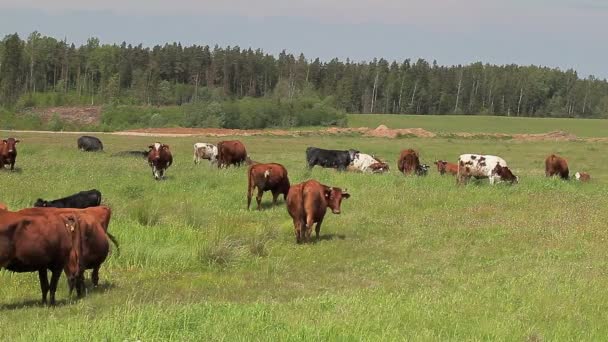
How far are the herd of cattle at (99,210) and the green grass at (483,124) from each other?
64036 mm

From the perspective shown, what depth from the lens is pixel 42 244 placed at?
31.8 feet

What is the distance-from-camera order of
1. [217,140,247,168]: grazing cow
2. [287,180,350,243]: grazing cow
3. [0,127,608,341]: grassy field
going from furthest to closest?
1. [217,140,247,168]: grazing cow
2. [287,180,350,243]: grazing cow
3. [0,127,608,341]: grassy field

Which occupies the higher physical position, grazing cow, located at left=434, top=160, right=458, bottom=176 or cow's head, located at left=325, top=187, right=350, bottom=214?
cow's head, located at left=325, top=187, right=350, bottom=214

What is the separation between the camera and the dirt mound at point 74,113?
301 feet

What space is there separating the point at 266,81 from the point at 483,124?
159 ft

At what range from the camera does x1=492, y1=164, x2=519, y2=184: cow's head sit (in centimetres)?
2492

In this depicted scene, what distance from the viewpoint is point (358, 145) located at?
173ft

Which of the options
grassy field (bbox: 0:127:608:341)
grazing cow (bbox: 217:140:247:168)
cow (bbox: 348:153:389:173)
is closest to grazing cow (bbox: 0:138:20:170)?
grassy field (bbox: 0:127:608:341)

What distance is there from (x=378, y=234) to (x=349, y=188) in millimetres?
5861

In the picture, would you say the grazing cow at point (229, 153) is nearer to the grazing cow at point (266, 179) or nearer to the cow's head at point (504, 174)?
the grazing cow at point (266, 179)

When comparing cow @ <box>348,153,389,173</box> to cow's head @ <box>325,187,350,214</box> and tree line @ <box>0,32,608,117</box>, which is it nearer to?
cow's head @ <box>325,187,350,214</box>

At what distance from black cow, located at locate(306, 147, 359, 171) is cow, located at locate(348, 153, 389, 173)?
265 mm

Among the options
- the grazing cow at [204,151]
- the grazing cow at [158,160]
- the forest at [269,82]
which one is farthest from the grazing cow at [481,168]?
the forest at [269,82]

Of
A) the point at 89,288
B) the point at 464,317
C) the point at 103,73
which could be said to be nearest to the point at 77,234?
the point at 89,288
